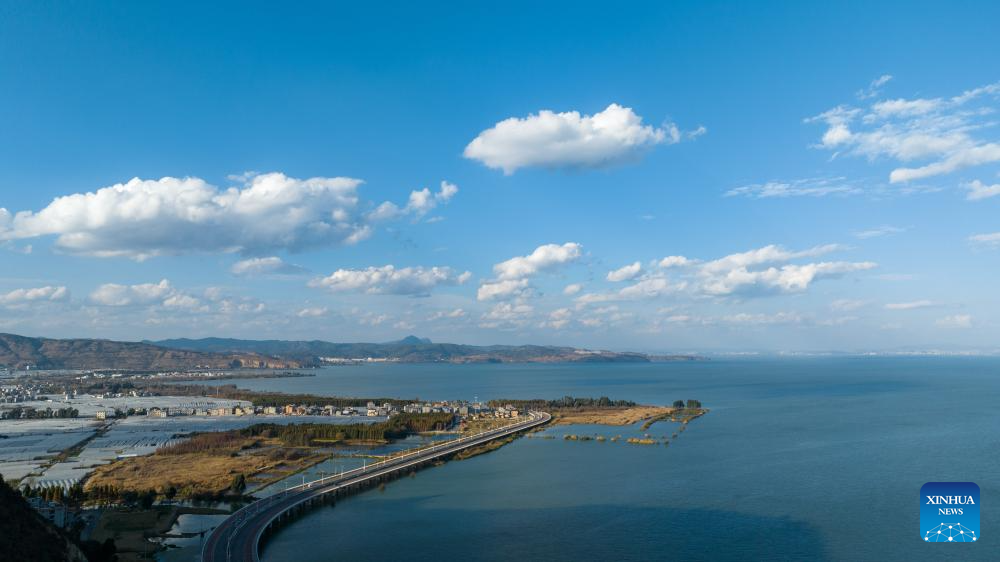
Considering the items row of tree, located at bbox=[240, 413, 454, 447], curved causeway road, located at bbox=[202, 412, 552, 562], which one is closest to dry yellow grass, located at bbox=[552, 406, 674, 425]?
row of tree, located at bbox=[240, 413, 454, 447]

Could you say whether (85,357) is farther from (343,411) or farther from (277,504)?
(277,504)

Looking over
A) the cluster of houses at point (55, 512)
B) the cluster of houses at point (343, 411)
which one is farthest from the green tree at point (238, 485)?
the cluster of houses at point (343, 411)

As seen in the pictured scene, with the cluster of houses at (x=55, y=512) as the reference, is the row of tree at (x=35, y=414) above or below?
below

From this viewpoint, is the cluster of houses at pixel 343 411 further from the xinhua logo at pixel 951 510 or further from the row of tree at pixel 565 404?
the xinhua logo at pixel 951 510

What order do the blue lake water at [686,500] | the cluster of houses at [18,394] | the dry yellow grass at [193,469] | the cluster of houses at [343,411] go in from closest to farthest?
the blue lake water at [686,500] → the dry yellow grass at [193,469] → the cluster of houses at [343,411] → the cluster of houses at [18,394]

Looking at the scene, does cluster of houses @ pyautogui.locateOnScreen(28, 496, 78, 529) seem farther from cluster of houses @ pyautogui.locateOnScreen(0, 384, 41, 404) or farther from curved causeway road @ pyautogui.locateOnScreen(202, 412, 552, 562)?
cluster of houses @ pyautogui.locateOnScreen(0, 384, 41, 404)

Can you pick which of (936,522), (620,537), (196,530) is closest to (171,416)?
(196,530)
